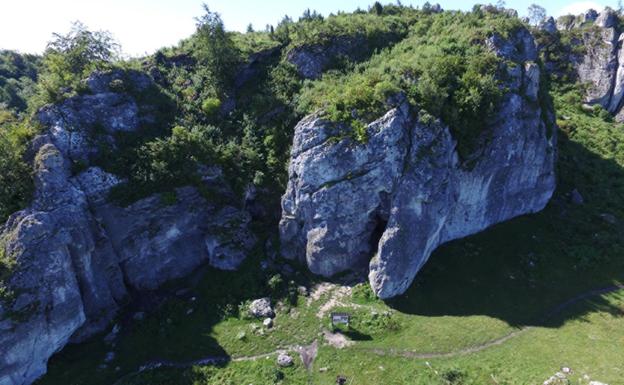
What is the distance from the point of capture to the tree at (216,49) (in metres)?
43.2

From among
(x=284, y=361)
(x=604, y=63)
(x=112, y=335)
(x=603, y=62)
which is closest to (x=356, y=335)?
(x=284, y=361)

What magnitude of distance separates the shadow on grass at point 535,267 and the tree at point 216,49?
1328 inches

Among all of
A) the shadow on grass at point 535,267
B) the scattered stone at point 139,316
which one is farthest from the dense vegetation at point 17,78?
the shadow on grass at point 535,267

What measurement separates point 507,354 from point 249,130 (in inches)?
1279

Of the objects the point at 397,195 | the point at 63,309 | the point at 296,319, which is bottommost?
the point at 296,319

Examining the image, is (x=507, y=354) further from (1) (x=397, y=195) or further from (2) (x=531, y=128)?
(2) (x=531, y=128)

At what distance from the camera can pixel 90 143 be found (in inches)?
1243

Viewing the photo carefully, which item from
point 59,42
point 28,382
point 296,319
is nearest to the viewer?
point 28,382

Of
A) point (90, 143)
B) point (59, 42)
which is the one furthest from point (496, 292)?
point (59, 42)

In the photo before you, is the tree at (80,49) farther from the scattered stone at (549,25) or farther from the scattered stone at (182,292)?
the scattered stone at (549,25)

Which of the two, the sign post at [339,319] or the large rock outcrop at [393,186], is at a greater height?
the large rock outcrop at [393,186]

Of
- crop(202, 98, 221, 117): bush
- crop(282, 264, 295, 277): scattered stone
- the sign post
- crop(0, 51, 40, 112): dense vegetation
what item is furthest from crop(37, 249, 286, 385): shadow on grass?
crop(0, 51, 40, 112): dense vegetation

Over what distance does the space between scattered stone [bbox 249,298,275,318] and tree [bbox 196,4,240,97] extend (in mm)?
26982

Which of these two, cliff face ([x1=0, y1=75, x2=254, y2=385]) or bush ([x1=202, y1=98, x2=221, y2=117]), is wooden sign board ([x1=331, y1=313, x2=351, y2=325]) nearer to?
cliff face ([x1=0, y1=75, x2=254, y2=385])
